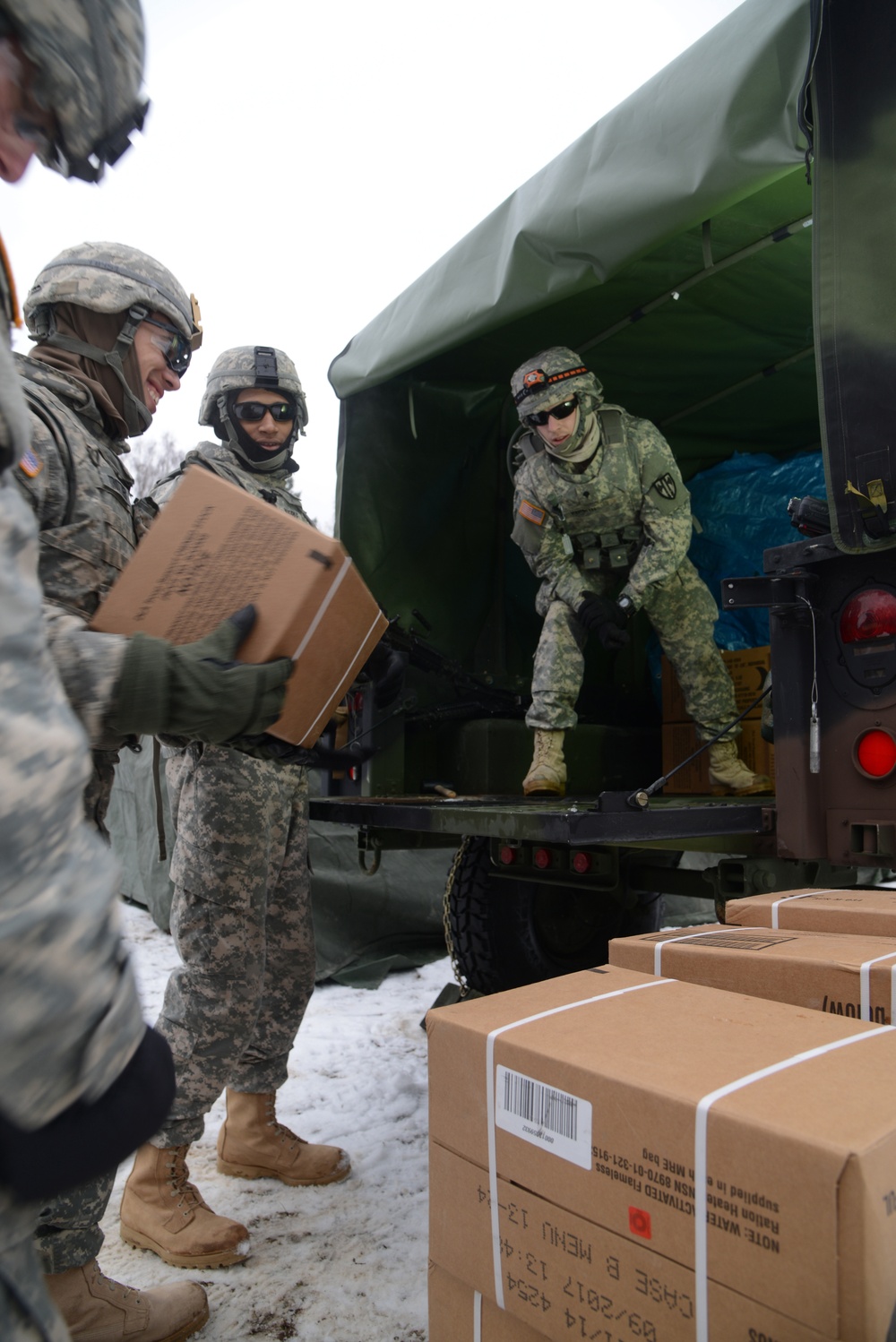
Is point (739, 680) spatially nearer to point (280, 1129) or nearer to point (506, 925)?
point (506, 925)

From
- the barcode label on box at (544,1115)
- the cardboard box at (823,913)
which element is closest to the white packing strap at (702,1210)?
the barcode label on box at (544,1115)

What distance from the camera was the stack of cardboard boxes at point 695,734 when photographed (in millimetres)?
3541

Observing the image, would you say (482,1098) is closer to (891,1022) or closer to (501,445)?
(891,1022)

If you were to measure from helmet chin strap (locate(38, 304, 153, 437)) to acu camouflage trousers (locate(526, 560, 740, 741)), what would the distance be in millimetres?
1874

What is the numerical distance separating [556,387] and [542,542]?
0.61 meters

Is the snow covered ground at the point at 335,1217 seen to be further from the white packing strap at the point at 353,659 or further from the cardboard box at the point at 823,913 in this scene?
the white packing strap at the point at 353,659

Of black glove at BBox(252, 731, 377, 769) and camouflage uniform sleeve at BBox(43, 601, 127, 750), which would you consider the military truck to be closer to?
black glove at BBox(252, 731, 377, 769)

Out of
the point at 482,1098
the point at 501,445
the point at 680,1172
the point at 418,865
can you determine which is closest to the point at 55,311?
the point at 482,1098

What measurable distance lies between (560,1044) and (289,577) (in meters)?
0.89

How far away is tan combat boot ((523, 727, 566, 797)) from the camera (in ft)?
10.5

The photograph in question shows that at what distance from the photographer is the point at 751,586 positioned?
2.06 metres

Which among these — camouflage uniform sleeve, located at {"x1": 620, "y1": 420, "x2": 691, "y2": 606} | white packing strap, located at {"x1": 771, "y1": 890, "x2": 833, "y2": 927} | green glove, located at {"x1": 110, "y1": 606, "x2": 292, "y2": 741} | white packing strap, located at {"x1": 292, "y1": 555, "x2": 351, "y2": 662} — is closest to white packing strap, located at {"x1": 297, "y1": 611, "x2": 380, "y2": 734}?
white packing strap, located at {"x1": 292, "y1": 555, "x2": 351, "y2": 662}

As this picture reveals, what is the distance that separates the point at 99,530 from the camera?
163 centimetres

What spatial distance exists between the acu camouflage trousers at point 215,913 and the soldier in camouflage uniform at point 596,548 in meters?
1.24
